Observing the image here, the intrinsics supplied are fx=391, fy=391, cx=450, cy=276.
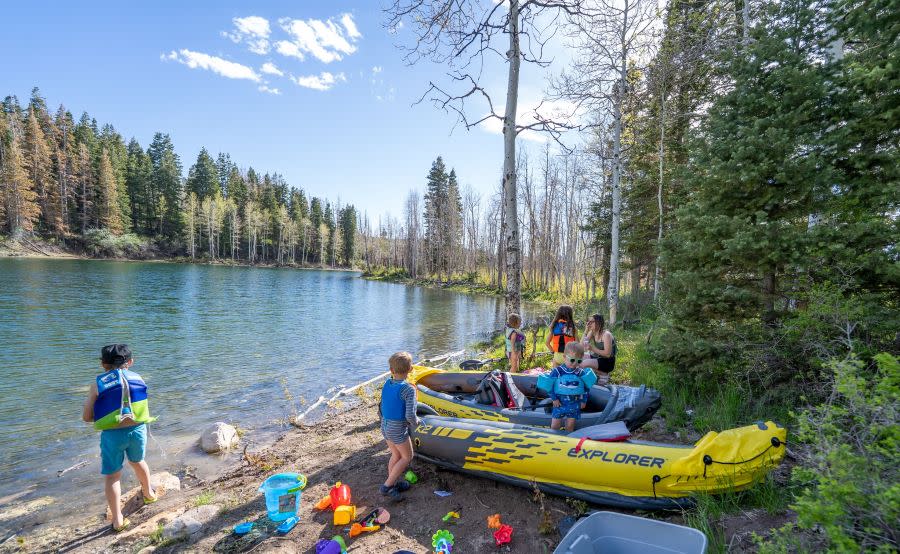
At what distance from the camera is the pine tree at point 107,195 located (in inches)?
2110

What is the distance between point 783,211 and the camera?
502 cm

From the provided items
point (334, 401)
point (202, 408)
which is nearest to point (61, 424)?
point (202, 408)

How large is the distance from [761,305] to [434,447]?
457 cm

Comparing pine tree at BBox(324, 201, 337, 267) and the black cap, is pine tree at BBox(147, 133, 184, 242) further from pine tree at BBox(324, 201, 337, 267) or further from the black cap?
the black cap

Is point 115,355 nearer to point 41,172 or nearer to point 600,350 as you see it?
point 600,350

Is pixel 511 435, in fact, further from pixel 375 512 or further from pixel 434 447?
pixel 375 512

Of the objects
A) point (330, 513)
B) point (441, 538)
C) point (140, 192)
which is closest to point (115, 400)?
point (330, 513)

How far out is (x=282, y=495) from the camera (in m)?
4.17

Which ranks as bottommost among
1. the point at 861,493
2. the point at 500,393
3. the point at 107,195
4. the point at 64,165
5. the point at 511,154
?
the point at 500,393

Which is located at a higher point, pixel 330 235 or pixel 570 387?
pixel 330 235

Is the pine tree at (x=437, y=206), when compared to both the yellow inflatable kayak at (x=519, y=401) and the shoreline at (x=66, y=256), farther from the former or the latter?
the yellow inflatable kayak at (x=519, y=401)

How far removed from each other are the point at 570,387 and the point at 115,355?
16.9 ft

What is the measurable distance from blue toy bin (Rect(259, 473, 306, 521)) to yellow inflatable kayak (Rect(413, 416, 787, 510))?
4.76 feet

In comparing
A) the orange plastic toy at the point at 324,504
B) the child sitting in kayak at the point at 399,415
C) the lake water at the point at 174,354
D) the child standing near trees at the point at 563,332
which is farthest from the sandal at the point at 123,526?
the child standing near trees at the point at 563,332
